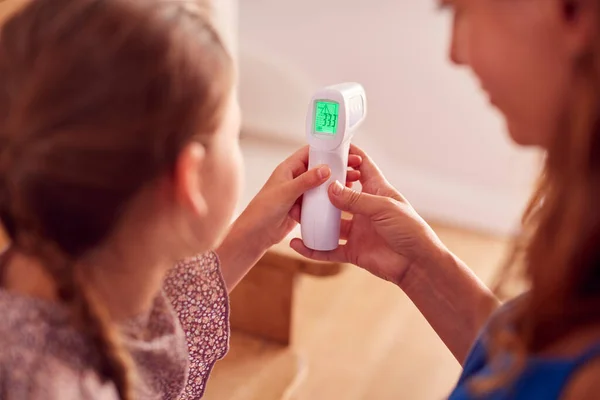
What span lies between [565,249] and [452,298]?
0.34 m

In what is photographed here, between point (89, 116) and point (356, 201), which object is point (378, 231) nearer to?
point (356, 201)

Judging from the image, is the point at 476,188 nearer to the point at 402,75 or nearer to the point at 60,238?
the point at 402,75

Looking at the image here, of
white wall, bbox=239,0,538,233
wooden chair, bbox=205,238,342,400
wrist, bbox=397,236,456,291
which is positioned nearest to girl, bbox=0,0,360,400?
wrist, bbox=397,236,456,291

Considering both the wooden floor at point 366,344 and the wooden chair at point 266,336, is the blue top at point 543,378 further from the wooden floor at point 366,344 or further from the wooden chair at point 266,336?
the wooden floor at point 366,344

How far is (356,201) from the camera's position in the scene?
840 mm

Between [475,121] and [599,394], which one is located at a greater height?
[599,394]

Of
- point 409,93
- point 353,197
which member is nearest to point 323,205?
point 353,197

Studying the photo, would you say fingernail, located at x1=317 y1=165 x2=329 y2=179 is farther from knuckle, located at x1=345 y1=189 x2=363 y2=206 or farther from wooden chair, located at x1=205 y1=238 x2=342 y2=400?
wooden chair, located at x1=205 y1=238 x2=342 y2=400

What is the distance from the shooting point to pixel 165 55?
1.68 feet

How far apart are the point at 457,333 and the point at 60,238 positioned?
490 mm

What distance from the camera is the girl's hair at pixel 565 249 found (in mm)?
441

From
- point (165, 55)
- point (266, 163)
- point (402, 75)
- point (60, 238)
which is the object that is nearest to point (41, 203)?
point (60, 238)

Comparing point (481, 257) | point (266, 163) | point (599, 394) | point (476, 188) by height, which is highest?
point (599, 394)

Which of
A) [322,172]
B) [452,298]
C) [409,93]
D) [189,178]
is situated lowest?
[409,93]
